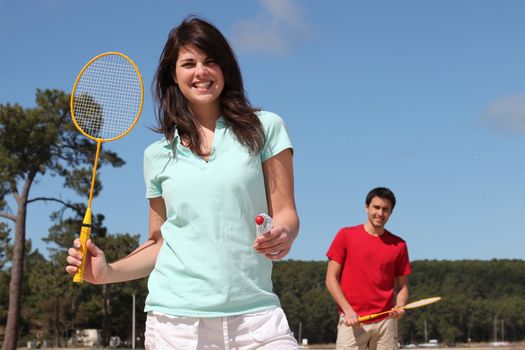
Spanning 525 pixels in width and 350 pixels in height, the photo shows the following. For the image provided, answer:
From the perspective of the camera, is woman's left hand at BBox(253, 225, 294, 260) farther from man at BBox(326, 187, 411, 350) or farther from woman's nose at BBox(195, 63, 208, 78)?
man at BBox(326, 187, 411, 350)

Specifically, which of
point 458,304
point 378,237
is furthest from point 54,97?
point 458,304

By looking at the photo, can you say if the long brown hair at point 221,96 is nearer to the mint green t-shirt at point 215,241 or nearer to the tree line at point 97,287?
the mint green t-shirt at point 215,241

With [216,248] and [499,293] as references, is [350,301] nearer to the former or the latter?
[216,248]

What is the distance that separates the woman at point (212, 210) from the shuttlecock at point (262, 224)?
0.02m

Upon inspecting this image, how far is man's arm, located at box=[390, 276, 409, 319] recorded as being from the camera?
828 cm

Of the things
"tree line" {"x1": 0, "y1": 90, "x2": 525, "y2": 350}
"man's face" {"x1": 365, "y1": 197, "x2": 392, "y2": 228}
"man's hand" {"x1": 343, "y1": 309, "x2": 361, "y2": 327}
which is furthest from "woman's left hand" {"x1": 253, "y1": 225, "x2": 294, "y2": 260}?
"tree line" {"x1": 0, "y1": 90, "x2": 525, "y2": 350}

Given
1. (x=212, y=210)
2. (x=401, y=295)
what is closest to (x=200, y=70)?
(x=212, y=210)

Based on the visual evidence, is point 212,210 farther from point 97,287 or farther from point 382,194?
point 97,287

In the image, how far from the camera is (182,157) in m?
3.33

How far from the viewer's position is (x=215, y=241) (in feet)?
10.2

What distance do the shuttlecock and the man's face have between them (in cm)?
560

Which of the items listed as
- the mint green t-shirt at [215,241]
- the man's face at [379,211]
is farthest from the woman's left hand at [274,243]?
the man's face at [379,211]

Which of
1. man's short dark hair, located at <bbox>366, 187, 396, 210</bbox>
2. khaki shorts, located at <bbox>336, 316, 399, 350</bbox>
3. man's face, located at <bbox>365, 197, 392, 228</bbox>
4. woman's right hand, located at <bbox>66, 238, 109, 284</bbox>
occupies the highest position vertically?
man's short dark hair, located at <bbox>366, 187, 396, 210</bbox>

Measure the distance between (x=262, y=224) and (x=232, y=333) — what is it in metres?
0.44
